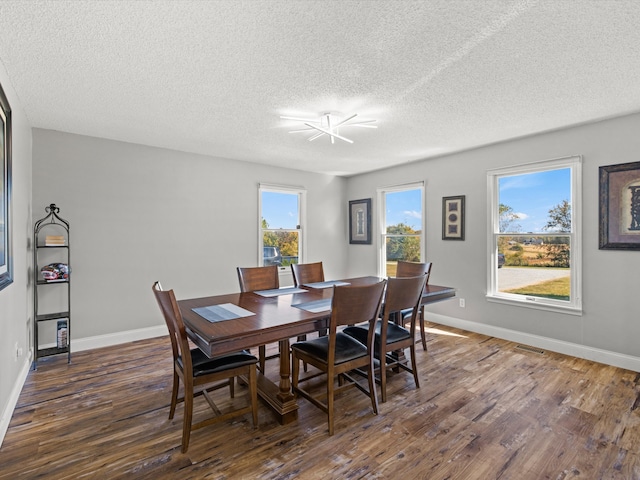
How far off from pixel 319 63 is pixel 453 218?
10.2 feet

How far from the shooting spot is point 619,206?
3.17 m

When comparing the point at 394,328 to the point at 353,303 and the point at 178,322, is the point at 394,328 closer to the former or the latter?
the point at 353,303

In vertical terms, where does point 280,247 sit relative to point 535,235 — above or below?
below

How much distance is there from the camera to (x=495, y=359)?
3400 millimetres

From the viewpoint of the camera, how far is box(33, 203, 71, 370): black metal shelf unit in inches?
131

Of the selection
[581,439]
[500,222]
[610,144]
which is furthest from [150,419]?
[610,144]

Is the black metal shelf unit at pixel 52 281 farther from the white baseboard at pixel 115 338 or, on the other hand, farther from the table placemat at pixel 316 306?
the table placemat at pixel 316 306

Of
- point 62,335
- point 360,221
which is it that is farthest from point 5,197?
point 360,221

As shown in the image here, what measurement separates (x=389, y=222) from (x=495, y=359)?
2729mm

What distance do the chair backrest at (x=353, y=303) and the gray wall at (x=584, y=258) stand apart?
8.48 feet

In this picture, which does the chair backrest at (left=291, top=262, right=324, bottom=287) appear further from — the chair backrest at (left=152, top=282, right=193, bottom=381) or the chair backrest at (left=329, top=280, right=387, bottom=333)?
the chair backrest at (left=152, top=282, right=193, bottom=381)

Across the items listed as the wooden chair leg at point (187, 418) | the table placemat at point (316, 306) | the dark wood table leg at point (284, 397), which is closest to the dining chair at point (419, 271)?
the table placemat at point (316, 306)

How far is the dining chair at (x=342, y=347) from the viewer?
213cm

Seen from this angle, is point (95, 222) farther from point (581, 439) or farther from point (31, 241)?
point (581, 439)
